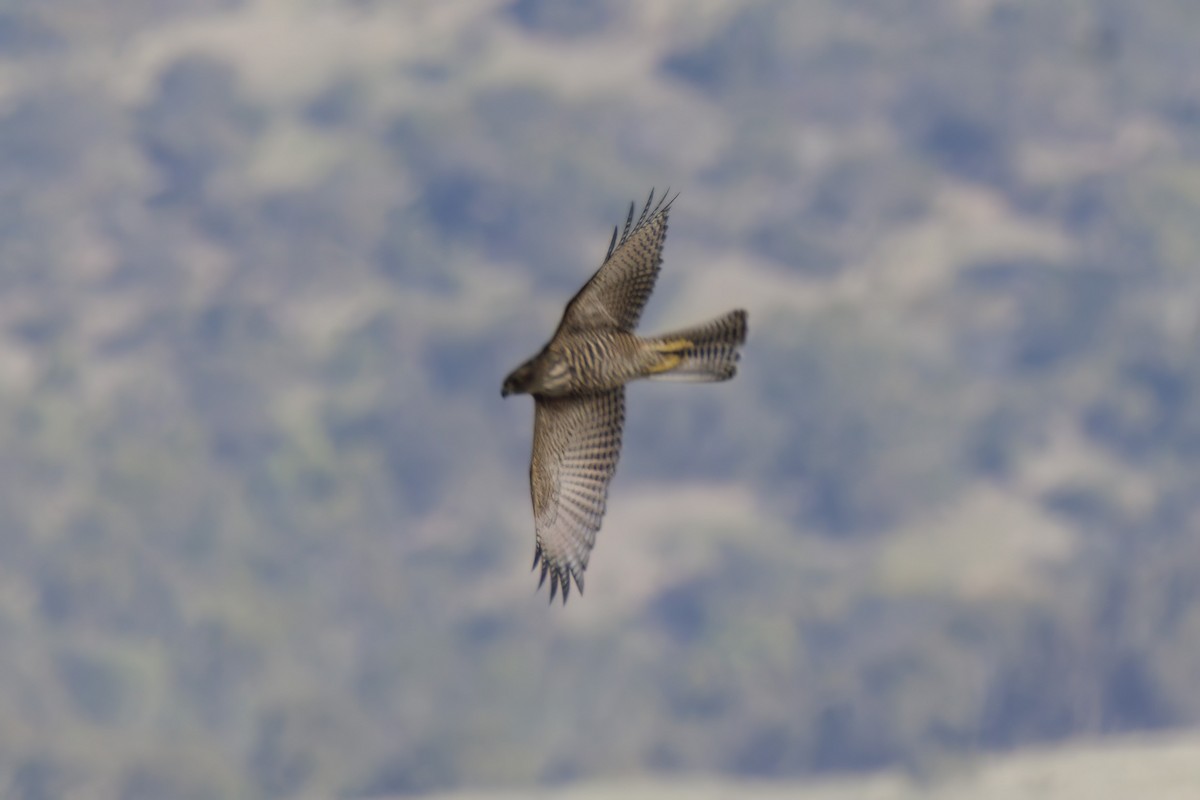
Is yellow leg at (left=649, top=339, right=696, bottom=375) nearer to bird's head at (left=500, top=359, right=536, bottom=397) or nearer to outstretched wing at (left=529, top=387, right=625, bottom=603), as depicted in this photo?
outstretched wing at (left=529, top=387, right=625, bottom=603)

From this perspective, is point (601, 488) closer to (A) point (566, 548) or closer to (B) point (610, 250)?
(A) point (566, 548)

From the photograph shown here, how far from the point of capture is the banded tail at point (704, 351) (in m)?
26.3

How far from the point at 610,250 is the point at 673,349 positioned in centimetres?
161

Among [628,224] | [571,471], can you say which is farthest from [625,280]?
[571,471]

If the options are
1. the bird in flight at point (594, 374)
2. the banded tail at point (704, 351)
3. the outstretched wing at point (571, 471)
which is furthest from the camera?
the outstretched wing at point (571, 471)

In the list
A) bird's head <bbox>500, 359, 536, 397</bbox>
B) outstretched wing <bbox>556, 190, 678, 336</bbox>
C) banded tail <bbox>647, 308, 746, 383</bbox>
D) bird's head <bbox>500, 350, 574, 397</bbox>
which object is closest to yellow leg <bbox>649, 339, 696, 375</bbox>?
Answer: banded tail <bbox>647, 308, 746, 383</bbox>

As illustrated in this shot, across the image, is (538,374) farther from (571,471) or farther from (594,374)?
(571,471)

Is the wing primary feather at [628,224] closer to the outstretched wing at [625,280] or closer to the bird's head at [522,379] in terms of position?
the outstretched wing at [625,280]

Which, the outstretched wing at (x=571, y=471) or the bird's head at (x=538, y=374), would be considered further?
the outstretched wing at (x=571, y=471)

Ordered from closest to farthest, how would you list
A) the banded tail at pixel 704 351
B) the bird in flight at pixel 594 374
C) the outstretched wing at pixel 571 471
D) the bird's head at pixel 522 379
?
the bird's head at pixel 522 379, the banded tail at pixel 704 351, the bird in flight at pixel 594 374, the outstretched wing at pixel 571 471

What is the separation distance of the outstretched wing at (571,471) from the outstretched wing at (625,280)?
113 centimetres

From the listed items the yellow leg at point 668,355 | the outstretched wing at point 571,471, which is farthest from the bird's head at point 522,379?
the yellow leg at point 668,355

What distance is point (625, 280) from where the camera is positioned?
27.3m

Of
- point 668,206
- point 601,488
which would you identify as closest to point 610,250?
point 668,206
